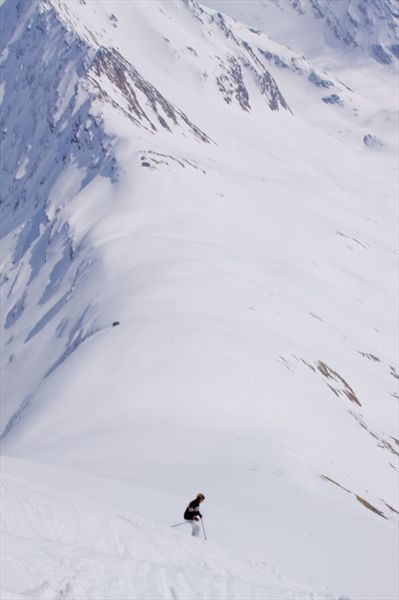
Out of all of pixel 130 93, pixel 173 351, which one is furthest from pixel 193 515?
pixel 130 93

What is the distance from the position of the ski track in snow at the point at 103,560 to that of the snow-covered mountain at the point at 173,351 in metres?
0.05

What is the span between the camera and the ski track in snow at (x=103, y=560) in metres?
9.98

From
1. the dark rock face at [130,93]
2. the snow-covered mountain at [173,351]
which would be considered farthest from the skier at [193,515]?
the dark rock face at [130,93]

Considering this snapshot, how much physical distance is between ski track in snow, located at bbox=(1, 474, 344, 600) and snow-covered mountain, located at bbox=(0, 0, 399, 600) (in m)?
0.05

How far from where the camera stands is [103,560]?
1114 cm

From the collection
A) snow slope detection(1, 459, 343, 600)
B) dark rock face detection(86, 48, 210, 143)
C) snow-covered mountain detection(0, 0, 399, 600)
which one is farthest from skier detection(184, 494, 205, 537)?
dark rock face detection(86, 48, 210, 143)

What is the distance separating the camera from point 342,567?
50.6 feet

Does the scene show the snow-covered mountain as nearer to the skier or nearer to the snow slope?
the snow slope

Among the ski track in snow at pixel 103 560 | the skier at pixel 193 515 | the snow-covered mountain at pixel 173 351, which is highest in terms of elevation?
the ski track in snow at pixel 103 560

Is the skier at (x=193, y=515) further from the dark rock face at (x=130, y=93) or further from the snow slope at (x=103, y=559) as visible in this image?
the dark rock face at (x=130, y=93)

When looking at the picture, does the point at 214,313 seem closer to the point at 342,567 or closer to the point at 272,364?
the point at 272,364

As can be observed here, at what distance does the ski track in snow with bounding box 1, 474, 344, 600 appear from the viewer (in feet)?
32.8

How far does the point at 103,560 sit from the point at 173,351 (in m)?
22.8

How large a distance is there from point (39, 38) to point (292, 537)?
132m
